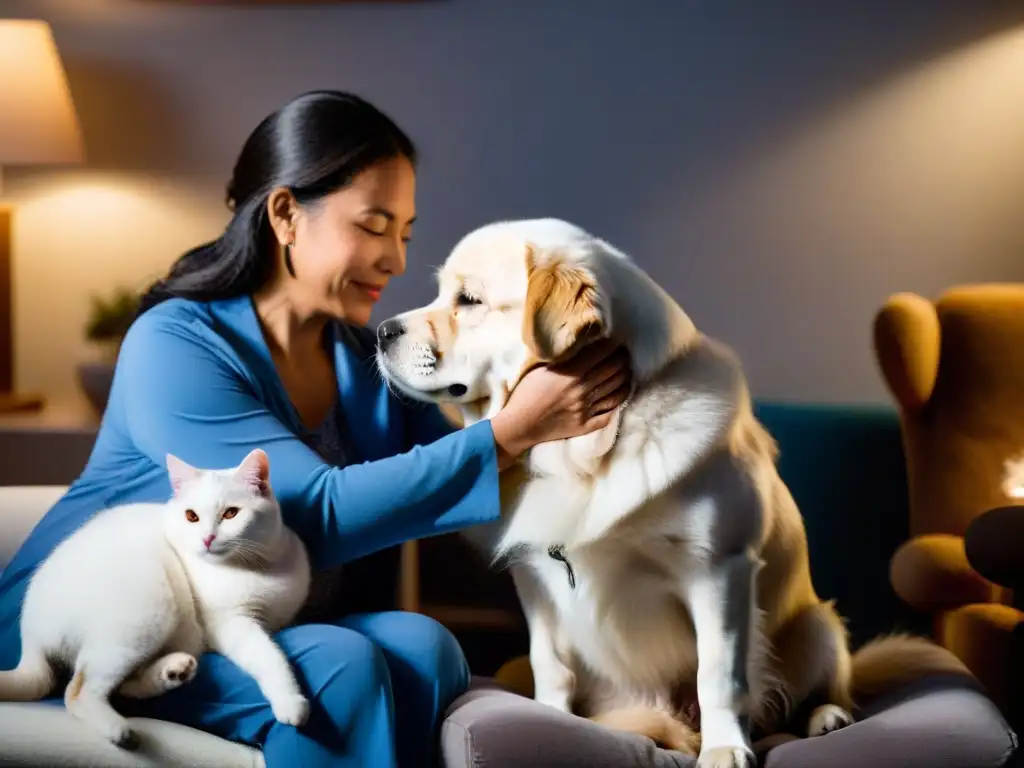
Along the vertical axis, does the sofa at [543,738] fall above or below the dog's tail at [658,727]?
above

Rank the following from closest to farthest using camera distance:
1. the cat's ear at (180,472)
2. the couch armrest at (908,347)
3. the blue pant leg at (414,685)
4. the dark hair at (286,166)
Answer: the cat's ear at (180,472) < the blue pant leg at (414,685) < the dark hair at (286,166) < the couch armrest at (908,347)

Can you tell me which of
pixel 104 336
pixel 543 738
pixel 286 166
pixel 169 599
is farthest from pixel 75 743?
pixel 104 336

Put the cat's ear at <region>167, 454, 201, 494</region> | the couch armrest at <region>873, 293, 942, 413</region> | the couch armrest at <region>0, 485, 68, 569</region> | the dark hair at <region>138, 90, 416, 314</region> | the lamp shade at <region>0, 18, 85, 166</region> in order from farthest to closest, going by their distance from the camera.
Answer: the lamp shade at <region>0, 18, 85, 166</region> → the couch armrest at <region>873, 293, 942, 413</region> → the couch armrest at <region>0, 485, 68, 569</region> → the dark hair at <region>138, 90, 416, 314</region> → the cat's ear at <region>167, 454, 201, 494</region>

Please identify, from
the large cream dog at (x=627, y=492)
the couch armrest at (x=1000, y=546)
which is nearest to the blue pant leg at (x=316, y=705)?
the large cream dog at (x=627, y=492)

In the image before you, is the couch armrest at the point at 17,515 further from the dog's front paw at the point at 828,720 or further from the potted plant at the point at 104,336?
the dog's front paw at the point at 828,720

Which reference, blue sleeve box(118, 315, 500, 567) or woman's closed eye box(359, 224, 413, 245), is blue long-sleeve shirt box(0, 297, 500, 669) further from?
woman's closed eye box(359, 224, 413, 245)

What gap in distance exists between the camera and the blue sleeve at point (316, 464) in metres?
1.19

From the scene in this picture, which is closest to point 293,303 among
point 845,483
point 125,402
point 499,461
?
point 125,402

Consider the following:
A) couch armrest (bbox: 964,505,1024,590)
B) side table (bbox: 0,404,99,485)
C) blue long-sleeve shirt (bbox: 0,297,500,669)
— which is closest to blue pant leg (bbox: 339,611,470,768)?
blue long-sleeve shirt (bbox: 0,297,500,669)

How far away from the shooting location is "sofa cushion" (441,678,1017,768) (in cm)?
113

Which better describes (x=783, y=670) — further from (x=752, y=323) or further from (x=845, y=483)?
(x=752, y=323)

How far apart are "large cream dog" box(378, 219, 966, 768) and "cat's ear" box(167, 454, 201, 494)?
0.85 feet

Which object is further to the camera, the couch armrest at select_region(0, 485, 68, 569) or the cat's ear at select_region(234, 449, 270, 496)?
the couch armrest at select_region(0, 485, 68, 569)

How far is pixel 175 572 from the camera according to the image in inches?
44.6
